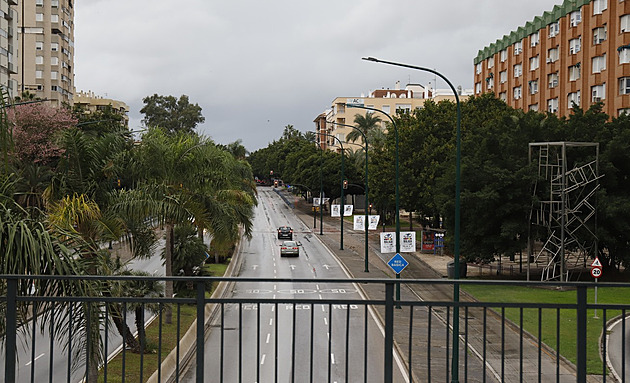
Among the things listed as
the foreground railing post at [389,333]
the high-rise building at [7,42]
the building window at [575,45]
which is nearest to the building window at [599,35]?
the building window at [575,45]

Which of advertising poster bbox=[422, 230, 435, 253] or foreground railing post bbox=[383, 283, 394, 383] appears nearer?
foreground railing post bbox=[383, 283, 394, 383]

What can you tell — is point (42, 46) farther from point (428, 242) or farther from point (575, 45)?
point (575, 45)

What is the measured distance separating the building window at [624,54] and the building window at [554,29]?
11.6 m

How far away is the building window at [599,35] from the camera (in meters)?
53.7

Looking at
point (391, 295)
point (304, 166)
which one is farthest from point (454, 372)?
point (304, 166)

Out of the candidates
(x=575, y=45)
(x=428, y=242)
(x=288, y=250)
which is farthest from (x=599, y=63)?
(x=288, y=250)

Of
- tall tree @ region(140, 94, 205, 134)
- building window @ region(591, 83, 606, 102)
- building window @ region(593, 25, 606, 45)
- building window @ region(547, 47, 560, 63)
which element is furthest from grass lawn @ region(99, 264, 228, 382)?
tall tree @ region(140, 94, 205, 134)

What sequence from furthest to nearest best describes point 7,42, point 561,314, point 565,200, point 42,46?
point 42,46 → point 7,42 → point 565,200 → point 561,314

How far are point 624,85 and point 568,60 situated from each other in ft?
31.1

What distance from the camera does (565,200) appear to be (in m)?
38.1

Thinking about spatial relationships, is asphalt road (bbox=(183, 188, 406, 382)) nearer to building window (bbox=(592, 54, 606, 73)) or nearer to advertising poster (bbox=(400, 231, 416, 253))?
advertising poster (bbox=(400, 231, 416, 253))

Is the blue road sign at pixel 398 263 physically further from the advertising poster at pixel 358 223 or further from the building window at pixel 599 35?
the building window at pixel 599 35

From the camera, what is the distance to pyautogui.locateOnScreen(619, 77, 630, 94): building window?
5041 centimetres

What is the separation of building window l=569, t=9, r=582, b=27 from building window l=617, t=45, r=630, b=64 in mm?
7555
